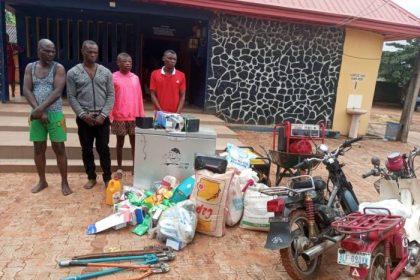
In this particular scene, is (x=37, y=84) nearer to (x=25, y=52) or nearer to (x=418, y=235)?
(x=418, y=235)

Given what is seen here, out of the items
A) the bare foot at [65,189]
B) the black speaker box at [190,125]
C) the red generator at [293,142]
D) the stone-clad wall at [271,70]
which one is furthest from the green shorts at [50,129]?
the stone-clad wall at [271,70]

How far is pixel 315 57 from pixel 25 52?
7628 millimetres

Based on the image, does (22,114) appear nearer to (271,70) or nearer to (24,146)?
(24,146)

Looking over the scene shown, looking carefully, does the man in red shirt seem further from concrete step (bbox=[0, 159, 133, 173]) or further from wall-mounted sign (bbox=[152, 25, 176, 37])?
wall-mounted sign (bbox=[152, 25, 176, 37])

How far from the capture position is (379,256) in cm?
277

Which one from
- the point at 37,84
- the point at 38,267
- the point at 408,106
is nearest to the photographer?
the point at 38,267

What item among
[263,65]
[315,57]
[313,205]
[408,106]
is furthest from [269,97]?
[313,205]

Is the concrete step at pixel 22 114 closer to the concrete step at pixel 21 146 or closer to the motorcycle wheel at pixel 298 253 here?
the concrete step at pixel 21 146

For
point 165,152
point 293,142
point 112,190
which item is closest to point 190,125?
point 165,152

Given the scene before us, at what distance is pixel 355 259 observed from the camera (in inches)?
99.3

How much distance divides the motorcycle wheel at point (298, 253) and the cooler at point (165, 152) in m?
1.87

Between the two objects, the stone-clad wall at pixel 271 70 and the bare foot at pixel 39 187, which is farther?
the stone-clad wall at pixel 271 70

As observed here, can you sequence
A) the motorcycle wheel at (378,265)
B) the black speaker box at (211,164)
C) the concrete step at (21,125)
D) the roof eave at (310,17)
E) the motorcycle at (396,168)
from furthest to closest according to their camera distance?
the roof eave at (310,17)
the concrete step at (21,125)
the black speaker box at (211,164)
the motorcycle at (396,168)
the motorcycle wheel at (378,265)

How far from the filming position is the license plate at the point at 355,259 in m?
Answer: 2.48
